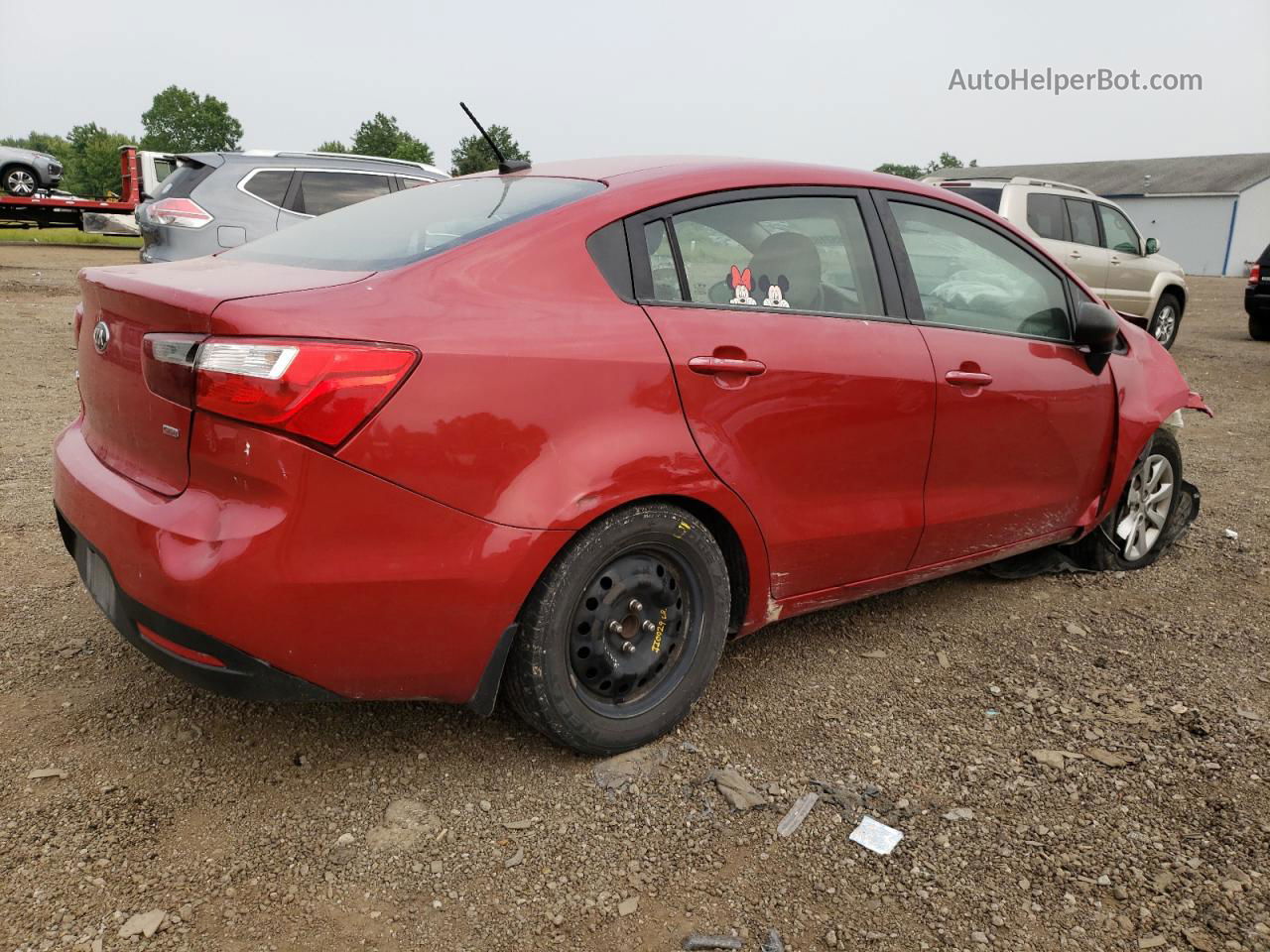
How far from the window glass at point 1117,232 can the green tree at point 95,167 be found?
75.3 m

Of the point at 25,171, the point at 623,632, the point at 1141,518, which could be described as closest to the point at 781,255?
the point at 623,632

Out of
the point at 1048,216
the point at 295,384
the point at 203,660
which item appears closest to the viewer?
the point at 295,384

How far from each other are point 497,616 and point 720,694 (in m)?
1.05

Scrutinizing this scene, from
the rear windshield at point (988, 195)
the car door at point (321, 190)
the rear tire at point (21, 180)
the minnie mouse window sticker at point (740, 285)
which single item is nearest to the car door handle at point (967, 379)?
the minnie mouse window sticker at point (740, 285)

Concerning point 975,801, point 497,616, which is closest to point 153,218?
point 497,616

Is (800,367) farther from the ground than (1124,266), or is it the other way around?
(1124,266)

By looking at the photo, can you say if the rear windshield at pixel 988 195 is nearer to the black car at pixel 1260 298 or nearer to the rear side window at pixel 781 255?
the black car at pixel 1260 298

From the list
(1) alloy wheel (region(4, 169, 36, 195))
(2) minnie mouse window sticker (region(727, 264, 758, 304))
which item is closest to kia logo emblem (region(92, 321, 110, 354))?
(2) minnie mouse window sticker (region(727, 264, 758, 304))

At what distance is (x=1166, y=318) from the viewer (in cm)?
1262

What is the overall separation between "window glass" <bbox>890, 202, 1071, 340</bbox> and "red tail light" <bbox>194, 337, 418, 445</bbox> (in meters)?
1.94

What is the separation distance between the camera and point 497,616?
238 cm

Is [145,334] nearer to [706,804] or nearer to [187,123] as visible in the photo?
[706,804]

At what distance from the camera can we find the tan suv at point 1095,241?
34.3ft

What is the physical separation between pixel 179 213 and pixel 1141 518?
7534 mm
